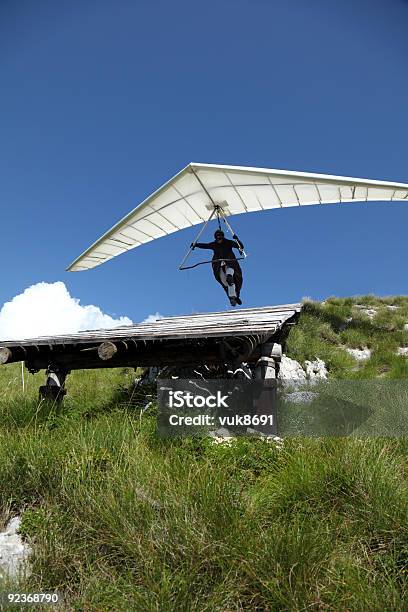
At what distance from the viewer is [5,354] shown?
7.68m

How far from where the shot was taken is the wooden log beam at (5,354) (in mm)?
7617

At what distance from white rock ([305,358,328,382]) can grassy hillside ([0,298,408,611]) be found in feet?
23.9

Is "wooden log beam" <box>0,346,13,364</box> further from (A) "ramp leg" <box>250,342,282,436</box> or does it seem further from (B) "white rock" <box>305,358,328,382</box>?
(B) "white rock" <box>305,358,328,382</box>

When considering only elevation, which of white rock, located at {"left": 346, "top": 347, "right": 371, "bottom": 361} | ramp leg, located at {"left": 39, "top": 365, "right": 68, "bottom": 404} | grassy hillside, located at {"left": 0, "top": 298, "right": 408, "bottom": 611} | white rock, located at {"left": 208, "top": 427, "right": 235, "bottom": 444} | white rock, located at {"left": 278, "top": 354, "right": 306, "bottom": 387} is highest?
white rock, located at {"left": 346, "top": 347, "right": 371, "bottom": 361}

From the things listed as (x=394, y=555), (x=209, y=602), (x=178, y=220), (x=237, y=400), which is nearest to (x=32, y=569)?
(x=209, y=602)

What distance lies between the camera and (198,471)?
4.54 meters

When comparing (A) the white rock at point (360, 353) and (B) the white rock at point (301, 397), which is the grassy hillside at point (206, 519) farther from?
(A) the white rock at point (360, 353)

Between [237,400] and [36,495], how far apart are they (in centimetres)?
350

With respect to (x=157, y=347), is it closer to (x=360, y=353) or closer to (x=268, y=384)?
(x=268, y=384)

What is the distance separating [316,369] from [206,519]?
398 inches

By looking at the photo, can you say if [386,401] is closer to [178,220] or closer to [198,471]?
[198,471]

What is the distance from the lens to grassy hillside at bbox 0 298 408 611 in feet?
11.2

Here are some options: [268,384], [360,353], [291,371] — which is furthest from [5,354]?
[360,353]

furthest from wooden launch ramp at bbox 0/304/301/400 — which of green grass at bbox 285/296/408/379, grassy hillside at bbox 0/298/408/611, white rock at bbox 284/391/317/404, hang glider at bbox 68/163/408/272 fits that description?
green grass at bbox 285/296/408/379
